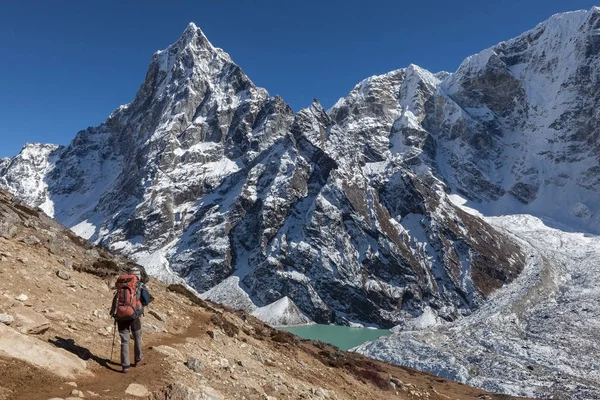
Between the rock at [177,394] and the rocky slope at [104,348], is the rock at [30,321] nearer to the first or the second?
the rocky slope at [104,348]

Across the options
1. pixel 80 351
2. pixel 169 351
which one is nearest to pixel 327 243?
pixel 169 351

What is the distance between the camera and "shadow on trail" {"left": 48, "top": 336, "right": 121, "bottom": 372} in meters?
10.8

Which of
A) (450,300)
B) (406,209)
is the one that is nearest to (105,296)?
(450,300)

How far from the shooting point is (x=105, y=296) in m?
16.1

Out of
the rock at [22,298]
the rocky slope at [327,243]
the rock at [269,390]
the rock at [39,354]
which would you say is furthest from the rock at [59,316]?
the rocky slope at [327,243]

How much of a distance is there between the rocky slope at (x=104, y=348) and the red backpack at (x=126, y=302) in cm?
121

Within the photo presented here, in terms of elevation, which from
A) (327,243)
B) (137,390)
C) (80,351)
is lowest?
(137,390)

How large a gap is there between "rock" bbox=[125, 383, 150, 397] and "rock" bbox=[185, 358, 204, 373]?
2.22 metres

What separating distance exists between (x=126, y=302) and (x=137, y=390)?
257cm

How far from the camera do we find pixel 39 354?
970 cm

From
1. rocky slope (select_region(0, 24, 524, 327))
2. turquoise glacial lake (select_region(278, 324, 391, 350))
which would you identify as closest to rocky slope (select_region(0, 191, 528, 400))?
turquoise glacial lake (select_region(278, 324, 391, 350))

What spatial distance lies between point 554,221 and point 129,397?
722ft

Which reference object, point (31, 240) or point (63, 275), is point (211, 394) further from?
point (31, 240)

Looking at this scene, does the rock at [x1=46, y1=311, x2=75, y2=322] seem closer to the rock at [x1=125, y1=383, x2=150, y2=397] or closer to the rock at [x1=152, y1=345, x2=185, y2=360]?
the rock at [x1=152, y1=345, x2=185, y2=360]
